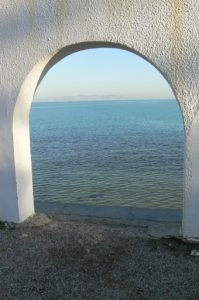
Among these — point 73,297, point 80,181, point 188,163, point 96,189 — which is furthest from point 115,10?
point 80,181

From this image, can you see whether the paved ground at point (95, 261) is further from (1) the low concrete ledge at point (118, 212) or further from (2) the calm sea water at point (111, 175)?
(2) the calm sea water at point (111, 175)

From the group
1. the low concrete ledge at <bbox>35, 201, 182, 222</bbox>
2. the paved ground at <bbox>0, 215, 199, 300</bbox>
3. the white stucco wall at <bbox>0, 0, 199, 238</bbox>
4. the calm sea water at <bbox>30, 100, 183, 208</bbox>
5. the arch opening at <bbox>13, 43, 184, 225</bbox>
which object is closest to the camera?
the paved ground at <bbox>0, 215, 199, 300</bbox>

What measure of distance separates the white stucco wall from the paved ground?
574 mm

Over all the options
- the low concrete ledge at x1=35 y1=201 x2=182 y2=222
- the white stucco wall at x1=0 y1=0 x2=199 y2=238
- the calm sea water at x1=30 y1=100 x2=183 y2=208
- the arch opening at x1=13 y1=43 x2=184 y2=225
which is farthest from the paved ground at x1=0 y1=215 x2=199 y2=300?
the calm sea water at x1=30 y1=100 x2=183 y2=208

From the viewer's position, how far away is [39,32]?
19.4ft

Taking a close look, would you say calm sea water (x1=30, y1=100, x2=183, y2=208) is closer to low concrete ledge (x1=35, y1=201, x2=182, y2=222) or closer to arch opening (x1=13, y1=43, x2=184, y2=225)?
low concrete ledge (x1=35, y1=201, x2=182, y2=222)

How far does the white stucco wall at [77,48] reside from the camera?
5.14 metres

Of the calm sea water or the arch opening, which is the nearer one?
the arch opening

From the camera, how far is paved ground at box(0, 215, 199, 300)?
4410 millimetres

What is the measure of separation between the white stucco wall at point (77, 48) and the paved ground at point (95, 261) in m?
0.57

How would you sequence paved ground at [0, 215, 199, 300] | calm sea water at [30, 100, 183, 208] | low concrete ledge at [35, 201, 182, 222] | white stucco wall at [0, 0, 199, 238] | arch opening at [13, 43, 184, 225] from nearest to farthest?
paved ground at [0, 215, 199, 300], white stucco wall at [0, 0, 199, 238], arch opening at [13, 43, 184, 225], low concrete ledge at [35, 201, 182, 222], calm sea water at [30, 100, 183, 208]

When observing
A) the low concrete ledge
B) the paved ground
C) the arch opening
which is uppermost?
the arch opening

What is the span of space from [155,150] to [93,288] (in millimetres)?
18383

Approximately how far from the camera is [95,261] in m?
5.17
